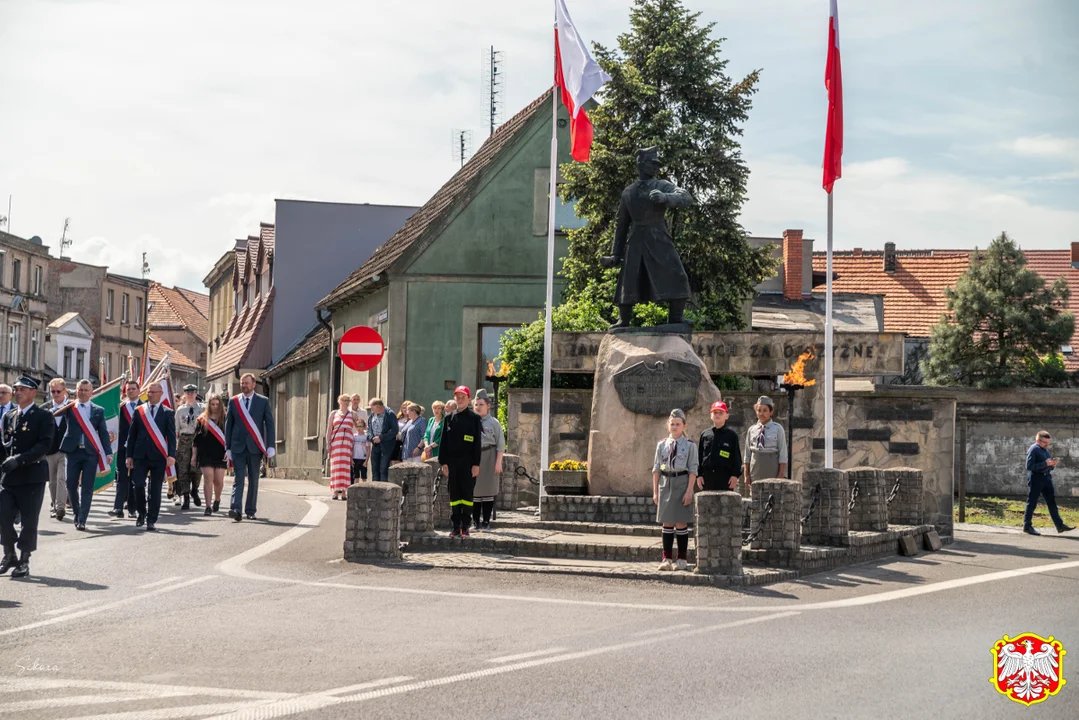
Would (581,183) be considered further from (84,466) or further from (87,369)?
(87,369)

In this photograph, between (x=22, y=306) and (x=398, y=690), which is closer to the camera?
(x=398, y=690)

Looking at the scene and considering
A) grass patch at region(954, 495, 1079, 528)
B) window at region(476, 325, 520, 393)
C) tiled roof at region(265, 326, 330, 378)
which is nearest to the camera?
grass patch at region(954, 495, 1079, 528)

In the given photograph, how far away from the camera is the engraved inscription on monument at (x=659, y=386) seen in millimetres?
16859

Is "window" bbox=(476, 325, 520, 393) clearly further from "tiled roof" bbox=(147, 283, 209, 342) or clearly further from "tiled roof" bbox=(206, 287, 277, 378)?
"tiled roof" bbox=(147, 283, 209, 342)

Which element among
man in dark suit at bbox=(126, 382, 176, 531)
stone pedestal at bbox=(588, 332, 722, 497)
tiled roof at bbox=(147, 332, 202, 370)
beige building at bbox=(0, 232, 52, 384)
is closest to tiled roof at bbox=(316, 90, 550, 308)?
man in dark suit at bbox=(126, 382, 176, 531)

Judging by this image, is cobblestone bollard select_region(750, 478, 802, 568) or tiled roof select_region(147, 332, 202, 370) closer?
cobblestone bollard select_region(750, 478, 802, 568)

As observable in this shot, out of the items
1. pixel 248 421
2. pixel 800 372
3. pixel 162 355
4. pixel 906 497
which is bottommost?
pixel 906 497

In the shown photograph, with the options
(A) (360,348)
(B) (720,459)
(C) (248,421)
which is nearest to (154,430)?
(C) (248,421)

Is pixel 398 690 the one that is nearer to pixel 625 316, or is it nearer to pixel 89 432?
pixel 89 432

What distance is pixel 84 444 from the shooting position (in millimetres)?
16672

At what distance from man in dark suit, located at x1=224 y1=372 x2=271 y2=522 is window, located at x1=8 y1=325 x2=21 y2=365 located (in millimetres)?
53562

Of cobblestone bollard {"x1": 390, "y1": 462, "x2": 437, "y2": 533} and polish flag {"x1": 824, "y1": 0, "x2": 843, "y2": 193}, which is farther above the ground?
polish flag {"x1": 824, "y1": 0, "x2": 843, "y2": 193}

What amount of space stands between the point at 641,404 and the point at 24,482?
747 centimetres

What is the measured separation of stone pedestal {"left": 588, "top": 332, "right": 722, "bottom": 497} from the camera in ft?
55.4
